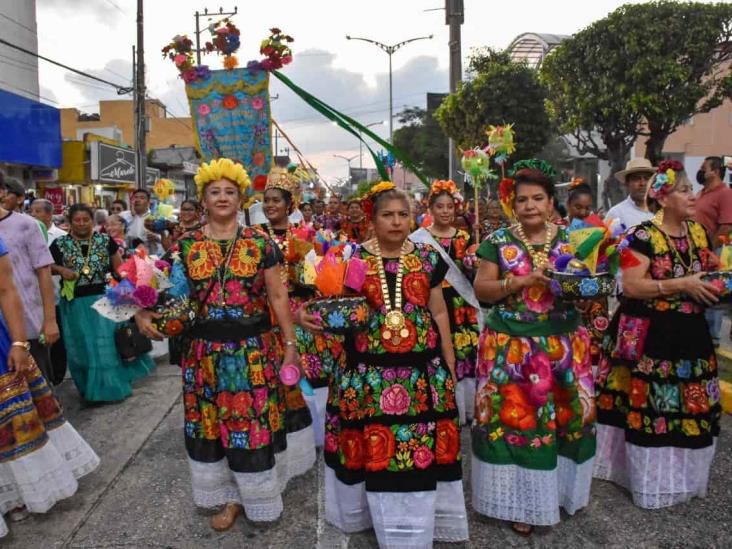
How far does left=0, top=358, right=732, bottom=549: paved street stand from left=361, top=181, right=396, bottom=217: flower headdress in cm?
180

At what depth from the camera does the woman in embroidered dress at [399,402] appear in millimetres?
3146

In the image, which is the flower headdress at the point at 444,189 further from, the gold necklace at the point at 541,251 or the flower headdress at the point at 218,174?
the flower headdress at the point at 218,174

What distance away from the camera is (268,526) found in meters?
3.71

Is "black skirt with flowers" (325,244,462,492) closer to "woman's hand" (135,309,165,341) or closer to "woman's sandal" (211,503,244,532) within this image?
"woman's sandal" (211,503,244,532)

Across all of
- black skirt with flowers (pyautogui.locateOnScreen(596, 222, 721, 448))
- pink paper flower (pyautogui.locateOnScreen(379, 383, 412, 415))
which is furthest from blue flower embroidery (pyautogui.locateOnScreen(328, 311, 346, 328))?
black skirt with flowers (pyautogui.locateOnScreen(596, 222, 721, 448))

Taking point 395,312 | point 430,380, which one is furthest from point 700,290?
point 395,312

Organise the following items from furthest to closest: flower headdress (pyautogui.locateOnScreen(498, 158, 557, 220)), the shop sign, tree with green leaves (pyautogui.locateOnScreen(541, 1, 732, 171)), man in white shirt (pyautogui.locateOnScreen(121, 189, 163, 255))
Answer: the shop sign < tree with green leaves (pyautogui.locateOnScreen(541, 1, 732, 171)) < man in white shirt (pyautogui.locateOnScreen(121, 189, 163, 255)) < flower headdress (pyautogui.locateOnScreen(498, 158, 557, 220))

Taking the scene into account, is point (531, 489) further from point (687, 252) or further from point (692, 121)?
point (692, 121)

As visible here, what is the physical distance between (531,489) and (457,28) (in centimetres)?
1201

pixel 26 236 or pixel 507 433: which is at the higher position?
pixel 26 236

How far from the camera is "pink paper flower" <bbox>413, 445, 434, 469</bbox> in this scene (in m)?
3.14

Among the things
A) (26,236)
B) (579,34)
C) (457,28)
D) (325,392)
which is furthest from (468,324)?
(579,34)

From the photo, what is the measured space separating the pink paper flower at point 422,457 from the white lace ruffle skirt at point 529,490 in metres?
0.55

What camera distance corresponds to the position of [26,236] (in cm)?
430
